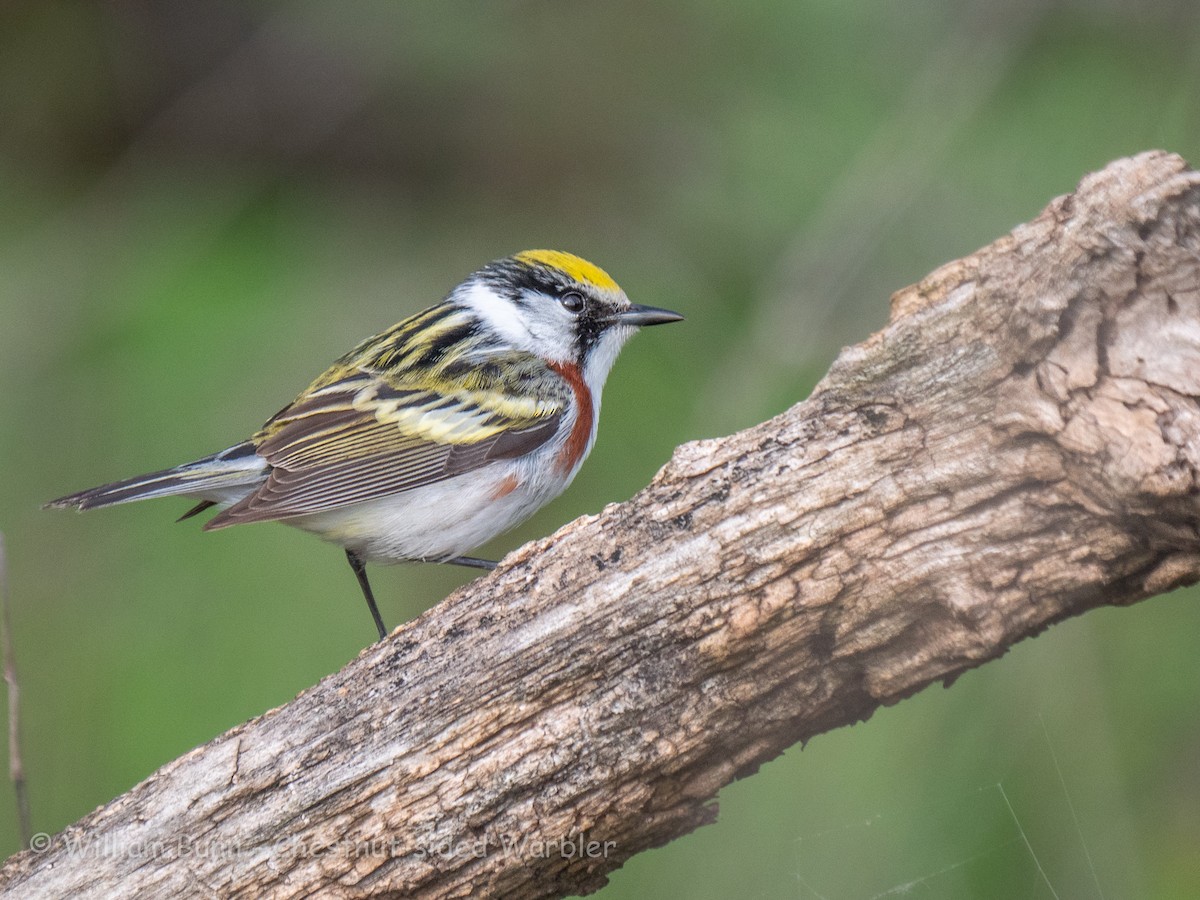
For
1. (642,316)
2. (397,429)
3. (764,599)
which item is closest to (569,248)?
(642,316)

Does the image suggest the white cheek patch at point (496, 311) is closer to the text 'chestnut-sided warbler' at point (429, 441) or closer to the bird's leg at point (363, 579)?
the text 'chestnut-sided warbler' at point (429, 441)

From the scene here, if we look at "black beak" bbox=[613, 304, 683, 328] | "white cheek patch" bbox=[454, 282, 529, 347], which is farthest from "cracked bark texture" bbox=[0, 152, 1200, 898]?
"white cheek patch" bbox=[454, 282, 529, 347]

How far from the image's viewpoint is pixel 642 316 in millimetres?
4543

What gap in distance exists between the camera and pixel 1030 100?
17.0 feet

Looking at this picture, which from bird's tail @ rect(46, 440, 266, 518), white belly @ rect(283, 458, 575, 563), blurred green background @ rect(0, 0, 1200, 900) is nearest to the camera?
bird's tail @ rect(46, 440, 266, 518)

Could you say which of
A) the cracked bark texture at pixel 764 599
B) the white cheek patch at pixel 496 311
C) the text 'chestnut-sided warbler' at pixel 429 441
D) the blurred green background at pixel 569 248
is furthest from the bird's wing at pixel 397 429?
the cracked bark texture at pixel 764 599

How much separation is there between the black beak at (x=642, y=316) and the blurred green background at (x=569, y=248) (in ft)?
1.12

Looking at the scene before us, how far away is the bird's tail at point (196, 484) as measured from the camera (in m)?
3.72

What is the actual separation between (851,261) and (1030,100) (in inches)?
59.9

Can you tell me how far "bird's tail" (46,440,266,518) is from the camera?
3.72 metres

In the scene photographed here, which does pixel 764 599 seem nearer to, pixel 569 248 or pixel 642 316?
pixel 642 316

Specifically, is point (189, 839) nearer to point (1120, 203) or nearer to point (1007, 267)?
point (1007, 267)

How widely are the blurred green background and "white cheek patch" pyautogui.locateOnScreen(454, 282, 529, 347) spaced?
0.81 metres

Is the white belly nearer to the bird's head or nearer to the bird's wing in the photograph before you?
the bird's wing
